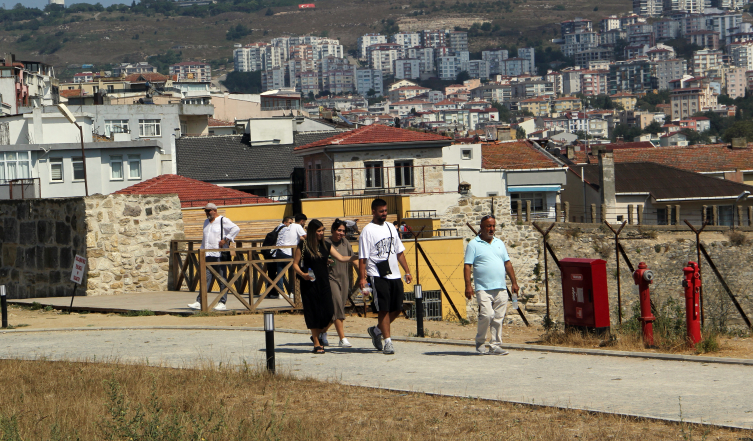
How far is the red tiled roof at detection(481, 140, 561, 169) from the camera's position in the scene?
49.3 metres

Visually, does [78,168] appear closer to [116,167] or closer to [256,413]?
[116,167]

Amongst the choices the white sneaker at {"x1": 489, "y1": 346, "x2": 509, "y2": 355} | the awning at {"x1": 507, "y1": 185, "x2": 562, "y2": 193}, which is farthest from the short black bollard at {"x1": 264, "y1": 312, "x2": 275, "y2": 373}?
the awning at {"x1": 507, "y1": 185, "x2": 562, "y2": 193}

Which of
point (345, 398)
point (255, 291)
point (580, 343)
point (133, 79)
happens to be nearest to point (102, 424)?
point (345, 398)

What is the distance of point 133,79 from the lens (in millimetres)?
118562

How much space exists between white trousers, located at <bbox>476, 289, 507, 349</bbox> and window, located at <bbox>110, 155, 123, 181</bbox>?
132 ft

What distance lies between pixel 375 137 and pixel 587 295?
2668 cm

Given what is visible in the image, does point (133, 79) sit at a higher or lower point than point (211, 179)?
higher

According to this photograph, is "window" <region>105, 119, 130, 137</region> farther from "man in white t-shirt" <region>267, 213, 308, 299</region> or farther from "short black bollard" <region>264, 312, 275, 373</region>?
"short black bollard" <region>264, 312, 275, 373</region>

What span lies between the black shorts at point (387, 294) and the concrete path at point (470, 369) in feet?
1.79

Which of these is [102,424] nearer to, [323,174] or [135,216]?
[135,216]

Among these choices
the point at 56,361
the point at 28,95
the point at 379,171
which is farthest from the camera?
the point at 28,95

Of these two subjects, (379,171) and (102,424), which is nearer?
(102,424)

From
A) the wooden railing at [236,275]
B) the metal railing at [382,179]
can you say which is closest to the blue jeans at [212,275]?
the wooden railing at [236,275]

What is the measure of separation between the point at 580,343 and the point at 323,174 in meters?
27.5
